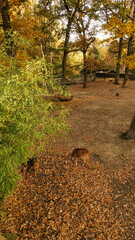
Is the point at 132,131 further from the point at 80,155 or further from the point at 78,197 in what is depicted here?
the point at 78,197

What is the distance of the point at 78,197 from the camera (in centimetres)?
454

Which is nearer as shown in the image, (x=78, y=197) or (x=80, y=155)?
(x=78, y=197)

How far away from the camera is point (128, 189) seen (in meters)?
4.91

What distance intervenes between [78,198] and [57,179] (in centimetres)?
97

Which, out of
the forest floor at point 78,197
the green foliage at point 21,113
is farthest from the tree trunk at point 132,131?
the green foliage at point 21,113

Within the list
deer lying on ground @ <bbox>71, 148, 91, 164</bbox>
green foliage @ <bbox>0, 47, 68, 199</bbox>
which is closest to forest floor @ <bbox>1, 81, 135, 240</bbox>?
deer lying on ground @ <bbox>71, 148, 91, 164</bbox>

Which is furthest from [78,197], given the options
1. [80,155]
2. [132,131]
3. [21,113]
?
[132,131]

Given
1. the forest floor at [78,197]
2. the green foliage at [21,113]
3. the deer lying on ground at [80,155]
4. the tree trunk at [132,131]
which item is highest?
the green foliage at [21,113]

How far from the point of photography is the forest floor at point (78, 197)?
3740mm

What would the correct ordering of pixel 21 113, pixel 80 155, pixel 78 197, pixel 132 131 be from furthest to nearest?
pixel 132 131 < pixel 80 155 < pixel 78 197 < pixel 21 113

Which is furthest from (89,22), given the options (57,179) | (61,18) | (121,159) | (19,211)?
(19,211)

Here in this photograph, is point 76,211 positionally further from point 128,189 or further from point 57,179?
point 128,189

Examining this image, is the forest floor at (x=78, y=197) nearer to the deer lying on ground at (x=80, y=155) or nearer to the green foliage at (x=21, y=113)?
the deer lying on ground at (x=80, y=155)

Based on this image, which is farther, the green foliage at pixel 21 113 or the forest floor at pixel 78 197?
the forest floor at pixel 78 197
